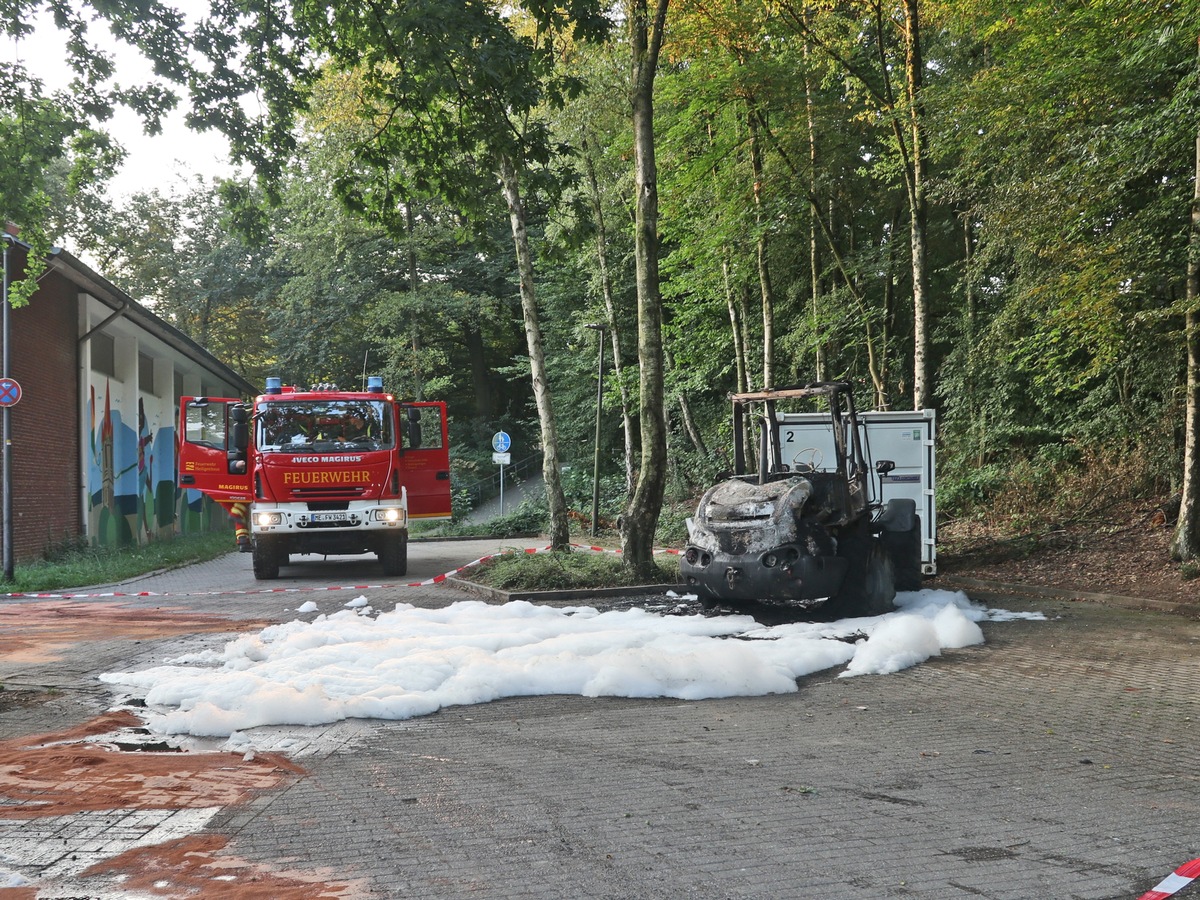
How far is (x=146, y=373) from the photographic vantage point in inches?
1202

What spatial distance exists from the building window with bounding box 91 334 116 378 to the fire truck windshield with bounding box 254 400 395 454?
958 cm

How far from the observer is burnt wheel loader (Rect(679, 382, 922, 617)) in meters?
10.6

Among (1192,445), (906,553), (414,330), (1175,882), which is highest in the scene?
(414,330)

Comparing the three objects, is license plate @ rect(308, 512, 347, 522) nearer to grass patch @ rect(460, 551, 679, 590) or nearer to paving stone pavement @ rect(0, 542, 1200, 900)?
grass patch @ rect(460, 551, 679, 590)

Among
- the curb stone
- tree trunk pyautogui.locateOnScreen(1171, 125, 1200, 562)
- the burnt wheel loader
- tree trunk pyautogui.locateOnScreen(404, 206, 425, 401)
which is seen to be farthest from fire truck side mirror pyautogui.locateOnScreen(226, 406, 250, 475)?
tree trunk pyautogui.locateOnScreen(404, 206, 425, 401)

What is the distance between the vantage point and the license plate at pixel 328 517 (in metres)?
17.0

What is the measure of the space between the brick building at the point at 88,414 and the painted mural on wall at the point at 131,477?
0.11 ft

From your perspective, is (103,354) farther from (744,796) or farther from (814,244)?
(744,796)

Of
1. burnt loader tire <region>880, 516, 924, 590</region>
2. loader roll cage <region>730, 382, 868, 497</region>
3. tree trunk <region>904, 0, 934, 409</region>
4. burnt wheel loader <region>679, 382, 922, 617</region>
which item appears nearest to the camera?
burnt wheel loader <region>679, 382, 922, 617</region>

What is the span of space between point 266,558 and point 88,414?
828 centimetres

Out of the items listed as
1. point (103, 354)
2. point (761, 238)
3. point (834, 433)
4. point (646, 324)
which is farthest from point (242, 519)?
point (761, 238)

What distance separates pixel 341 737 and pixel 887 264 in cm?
2000

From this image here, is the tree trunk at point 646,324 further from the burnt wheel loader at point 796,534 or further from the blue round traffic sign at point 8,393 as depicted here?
the blue round traffic sign at point 8,393

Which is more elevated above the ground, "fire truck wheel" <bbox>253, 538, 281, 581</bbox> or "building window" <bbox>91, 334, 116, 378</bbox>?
"building window" <bbox>91, 334, 116, 378</bbox>
